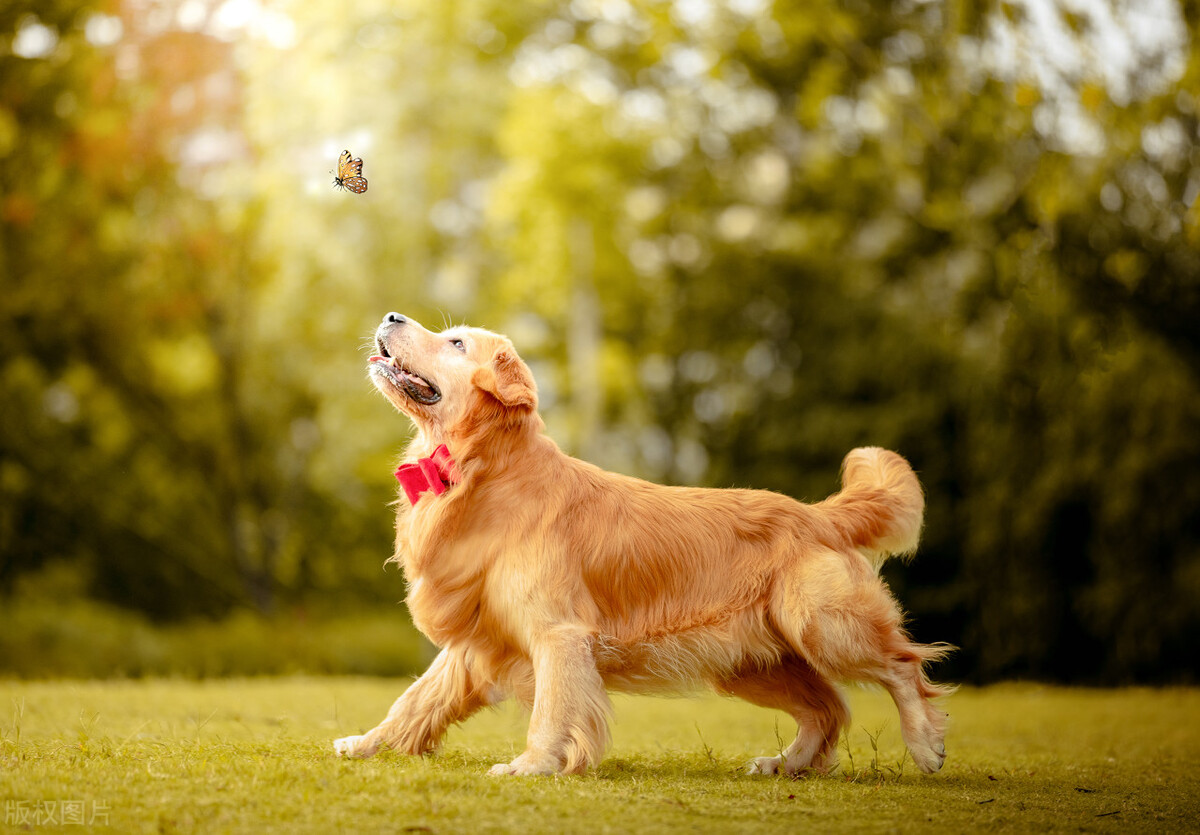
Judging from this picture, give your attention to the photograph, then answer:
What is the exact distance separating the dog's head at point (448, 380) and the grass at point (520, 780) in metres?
1.39

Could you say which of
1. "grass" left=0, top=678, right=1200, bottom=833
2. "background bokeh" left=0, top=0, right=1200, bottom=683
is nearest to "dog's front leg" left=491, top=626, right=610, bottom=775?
"grass" left=0, top=678, right=1200, bottom=833

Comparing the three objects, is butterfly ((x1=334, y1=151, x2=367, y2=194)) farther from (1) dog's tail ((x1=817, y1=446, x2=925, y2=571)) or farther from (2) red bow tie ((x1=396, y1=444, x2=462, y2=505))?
(1) dog's tail ((x1=817, y1=446, x2=925, y2=571))

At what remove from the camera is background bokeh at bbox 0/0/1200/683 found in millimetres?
11914

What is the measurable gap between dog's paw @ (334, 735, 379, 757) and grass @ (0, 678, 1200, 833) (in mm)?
71

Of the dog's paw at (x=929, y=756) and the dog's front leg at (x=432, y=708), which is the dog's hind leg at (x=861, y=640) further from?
the dog's front leg at (x=432, y=708)

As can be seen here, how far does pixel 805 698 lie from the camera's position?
5.09 meters

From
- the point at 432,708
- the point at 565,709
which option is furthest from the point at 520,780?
the point at 432,708

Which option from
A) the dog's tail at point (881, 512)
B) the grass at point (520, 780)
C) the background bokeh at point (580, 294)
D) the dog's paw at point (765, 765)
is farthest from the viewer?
the background bokeh at point (580, 294)

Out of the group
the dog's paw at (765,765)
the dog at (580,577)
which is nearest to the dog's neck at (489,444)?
the dog at (580,577)

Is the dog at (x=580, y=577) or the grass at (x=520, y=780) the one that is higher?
the dog at (x=580, y=577)

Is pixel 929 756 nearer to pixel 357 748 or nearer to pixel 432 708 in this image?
pixel 432 708

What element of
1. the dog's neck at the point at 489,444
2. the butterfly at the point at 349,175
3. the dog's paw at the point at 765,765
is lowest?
the dog's paw at the point at 765,765

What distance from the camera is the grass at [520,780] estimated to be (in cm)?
331

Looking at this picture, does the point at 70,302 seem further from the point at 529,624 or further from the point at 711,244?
the point at 529,624
